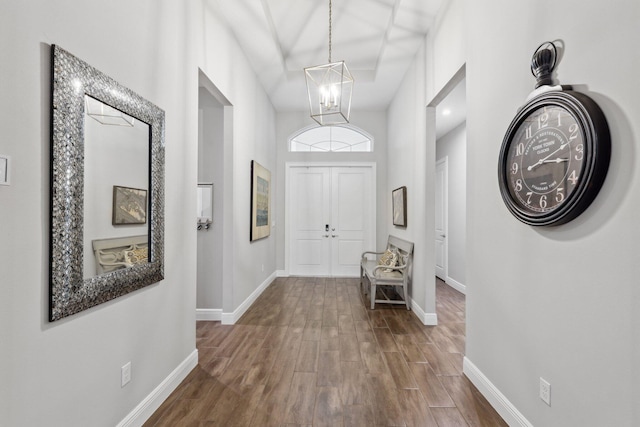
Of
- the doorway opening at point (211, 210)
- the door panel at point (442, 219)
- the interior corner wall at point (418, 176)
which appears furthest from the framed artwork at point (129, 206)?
the door panel at point (442, 219)

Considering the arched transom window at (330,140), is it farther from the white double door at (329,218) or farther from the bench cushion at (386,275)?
the bench cushion at (386,275)

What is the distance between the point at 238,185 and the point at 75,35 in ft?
8.04

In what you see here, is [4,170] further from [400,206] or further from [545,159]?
[400,206]

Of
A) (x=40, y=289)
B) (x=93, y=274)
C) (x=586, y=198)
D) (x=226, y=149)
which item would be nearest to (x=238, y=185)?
(x=226, y=149)

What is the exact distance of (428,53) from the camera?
352 centimetres

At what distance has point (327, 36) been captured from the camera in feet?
13.0

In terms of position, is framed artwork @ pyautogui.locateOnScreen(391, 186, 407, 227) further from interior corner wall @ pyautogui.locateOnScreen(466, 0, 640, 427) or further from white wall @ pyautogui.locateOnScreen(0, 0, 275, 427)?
white wall @ pyautogui.locateOnScreen(0, 0, 275, 427)

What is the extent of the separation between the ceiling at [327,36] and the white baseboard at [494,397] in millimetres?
3249

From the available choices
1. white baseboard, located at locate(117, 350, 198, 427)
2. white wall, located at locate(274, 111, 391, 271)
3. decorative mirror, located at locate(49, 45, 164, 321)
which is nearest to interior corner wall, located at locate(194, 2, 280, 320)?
white wall, located at locate(274, 111, 391, 271)

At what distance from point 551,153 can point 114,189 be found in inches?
88.0

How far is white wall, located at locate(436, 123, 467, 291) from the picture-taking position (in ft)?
18.0

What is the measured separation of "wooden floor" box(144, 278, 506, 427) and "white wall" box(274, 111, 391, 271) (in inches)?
91.2

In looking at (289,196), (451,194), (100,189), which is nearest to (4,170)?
(100,189)

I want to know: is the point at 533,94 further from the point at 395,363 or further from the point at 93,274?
the point at 93,274
